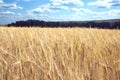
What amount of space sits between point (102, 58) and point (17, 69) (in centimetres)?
63

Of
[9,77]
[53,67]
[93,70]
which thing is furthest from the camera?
[93,70]

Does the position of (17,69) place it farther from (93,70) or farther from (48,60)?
(93,70)

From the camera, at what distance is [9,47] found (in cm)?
209

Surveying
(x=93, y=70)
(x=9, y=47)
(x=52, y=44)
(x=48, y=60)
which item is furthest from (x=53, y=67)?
(x=9, y=47)

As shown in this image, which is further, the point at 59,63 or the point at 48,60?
the point at 59,63

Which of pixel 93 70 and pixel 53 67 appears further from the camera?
pixel 93 70

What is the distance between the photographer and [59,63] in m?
1.55

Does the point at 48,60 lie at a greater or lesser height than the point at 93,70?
greater

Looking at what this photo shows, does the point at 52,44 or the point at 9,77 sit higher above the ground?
the point at 52,44

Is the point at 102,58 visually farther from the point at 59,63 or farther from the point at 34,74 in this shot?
the point at 34,74

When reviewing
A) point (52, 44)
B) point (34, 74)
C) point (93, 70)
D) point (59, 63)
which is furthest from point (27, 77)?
point (52, 44)

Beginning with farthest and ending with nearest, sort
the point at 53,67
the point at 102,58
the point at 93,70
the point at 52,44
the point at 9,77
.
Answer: the point at 52,44 < the point at 102,58 < the point at 93,70 < the point at 9,77 < the point at 53,67

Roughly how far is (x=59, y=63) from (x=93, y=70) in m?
0.22

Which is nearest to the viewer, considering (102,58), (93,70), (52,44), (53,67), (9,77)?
(53,67)
